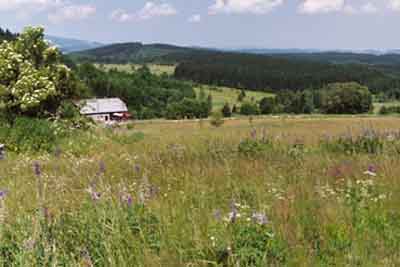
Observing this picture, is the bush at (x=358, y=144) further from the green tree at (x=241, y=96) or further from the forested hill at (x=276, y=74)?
the forested hill at (x=276, y=74)

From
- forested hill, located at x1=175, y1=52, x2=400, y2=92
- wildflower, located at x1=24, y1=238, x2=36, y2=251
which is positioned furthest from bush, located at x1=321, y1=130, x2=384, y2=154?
forested hill, located at x1=175, y1=52, x2=400, y2=92

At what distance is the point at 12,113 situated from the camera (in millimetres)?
15109

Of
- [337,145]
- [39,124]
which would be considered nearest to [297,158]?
[337,145]

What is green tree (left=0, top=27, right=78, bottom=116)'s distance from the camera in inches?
585

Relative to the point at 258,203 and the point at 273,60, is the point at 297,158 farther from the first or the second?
the point at 273,60

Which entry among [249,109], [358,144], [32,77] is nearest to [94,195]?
[358,144]

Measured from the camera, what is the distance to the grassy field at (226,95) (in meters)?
119

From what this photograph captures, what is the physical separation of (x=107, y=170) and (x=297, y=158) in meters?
2.56

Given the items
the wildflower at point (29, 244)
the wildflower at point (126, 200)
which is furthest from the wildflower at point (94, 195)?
the wildflower at point (29, 244)

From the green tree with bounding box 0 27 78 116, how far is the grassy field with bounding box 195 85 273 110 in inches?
3709

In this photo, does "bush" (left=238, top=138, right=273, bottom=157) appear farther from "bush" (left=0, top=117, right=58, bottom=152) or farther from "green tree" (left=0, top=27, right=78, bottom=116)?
"green tree" (left=0, top=27, right=78, bottom=116)

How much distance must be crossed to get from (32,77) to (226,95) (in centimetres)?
11744

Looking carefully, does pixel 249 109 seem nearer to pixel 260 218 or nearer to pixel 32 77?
pixel 32 77

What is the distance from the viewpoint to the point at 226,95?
131000 millimetres
